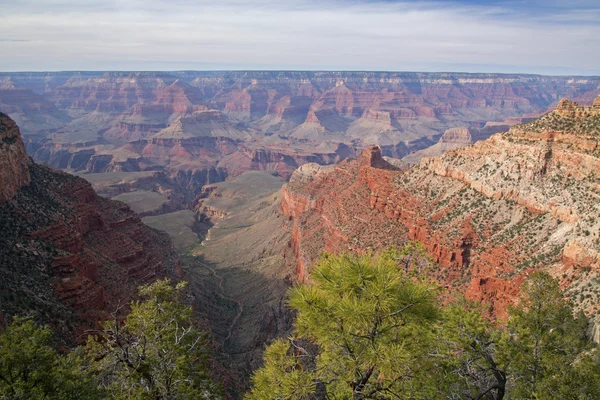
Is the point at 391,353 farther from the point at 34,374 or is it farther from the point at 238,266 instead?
the point at 238,266

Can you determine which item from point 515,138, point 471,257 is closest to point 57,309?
point 471,257

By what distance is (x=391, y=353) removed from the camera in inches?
542

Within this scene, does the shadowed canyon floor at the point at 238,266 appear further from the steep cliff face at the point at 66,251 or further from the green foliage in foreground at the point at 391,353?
the green foliage in foreground at the point at 391,353

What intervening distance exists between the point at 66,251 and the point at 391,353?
47131mm

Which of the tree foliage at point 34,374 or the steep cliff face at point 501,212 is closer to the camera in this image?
the tree foliage at point 34,374

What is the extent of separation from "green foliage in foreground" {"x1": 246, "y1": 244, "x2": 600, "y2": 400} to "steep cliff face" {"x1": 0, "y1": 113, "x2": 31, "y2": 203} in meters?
49.4

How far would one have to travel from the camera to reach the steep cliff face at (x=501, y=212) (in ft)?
134

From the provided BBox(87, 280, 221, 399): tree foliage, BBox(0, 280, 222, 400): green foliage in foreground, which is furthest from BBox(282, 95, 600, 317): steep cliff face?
BBox(0, 280, 222, 400): green foliage in foreground

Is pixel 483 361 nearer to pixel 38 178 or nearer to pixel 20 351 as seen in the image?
pixel 20 351

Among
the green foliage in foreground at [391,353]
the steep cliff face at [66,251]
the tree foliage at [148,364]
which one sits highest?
the green foliage in foreground at [391,353]

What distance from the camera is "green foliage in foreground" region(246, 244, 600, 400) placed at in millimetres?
14680

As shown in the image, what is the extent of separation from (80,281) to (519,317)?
135 feet

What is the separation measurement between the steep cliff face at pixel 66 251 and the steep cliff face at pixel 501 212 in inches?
1064

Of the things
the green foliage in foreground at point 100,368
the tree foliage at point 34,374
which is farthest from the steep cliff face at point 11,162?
the tree foliage at point 34,374
